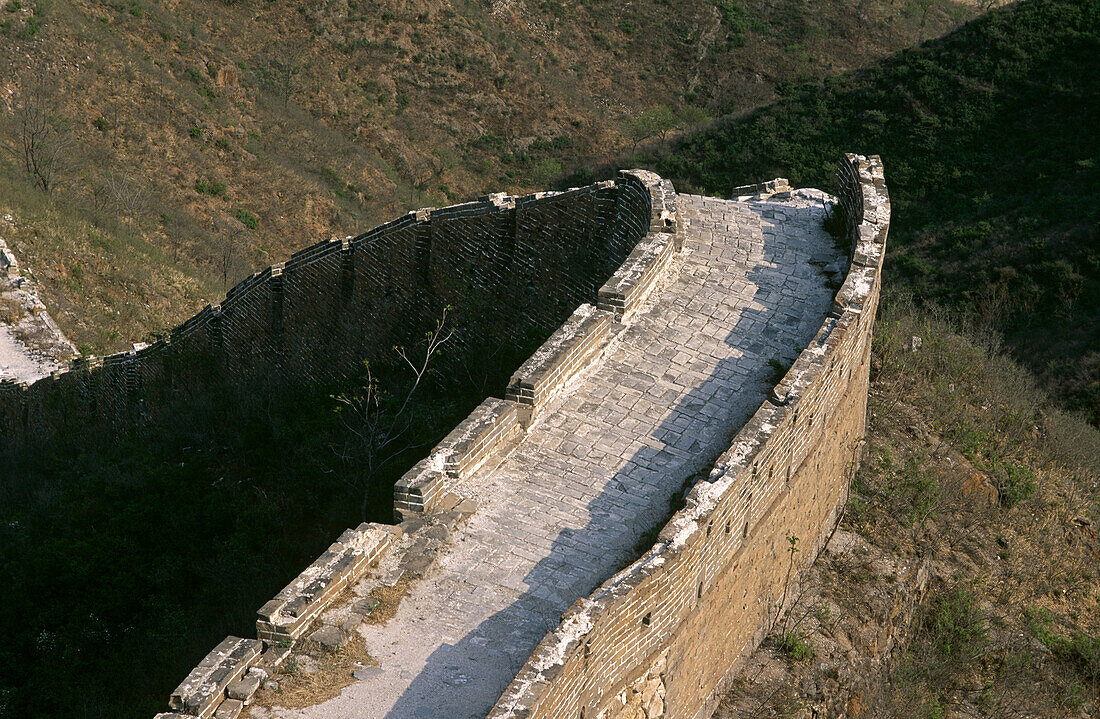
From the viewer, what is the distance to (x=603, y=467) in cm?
851

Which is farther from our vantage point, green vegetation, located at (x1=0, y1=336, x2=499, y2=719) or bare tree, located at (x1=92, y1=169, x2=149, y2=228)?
bare tree, located at (x1=92, y1=169, x2=149, y2=228)

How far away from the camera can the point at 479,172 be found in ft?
125

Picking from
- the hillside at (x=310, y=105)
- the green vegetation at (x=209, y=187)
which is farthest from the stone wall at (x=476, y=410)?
the green vegetation at (x=209, y=187)

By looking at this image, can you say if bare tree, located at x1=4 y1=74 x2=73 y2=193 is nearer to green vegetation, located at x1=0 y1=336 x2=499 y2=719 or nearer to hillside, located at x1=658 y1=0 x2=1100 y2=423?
green vegetation, located at x1=0 y1=336 x2=499 y2=719

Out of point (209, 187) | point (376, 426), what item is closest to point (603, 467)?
point (376, 426)

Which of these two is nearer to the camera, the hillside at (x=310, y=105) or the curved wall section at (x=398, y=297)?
the curved wall section at (x=398, y=297)

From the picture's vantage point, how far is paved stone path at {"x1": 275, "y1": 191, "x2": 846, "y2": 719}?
668 cm

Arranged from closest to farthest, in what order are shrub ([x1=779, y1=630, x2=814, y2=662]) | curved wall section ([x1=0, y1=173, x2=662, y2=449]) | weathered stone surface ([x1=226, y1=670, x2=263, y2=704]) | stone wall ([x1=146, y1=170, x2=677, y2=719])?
weathered stone surface ([x1=226, y1=670, x2=263, y2=704]), stone wall ([x1=146, y1=170, x2=677, y2=719]), shrub ([x1=779, y1=630, x2=814, y2=662]), curved wall section ([x1=0, y1=173, x2=662, y2=449])

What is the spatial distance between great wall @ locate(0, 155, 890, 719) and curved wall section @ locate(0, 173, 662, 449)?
0.04m

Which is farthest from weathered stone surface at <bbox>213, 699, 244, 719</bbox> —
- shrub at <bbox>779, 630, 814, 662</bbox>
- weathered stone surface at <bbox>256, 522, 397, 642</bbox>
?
shrub at <bbox>779, 630, 814, 662</bbox>

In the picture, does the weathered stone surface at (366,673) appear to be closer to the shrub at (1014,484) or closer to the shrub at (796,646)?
the shrub at (796,646)

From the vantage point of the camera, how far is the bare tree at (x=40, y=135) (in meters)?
27.5

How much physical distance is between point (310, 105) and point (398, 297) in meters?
24.2

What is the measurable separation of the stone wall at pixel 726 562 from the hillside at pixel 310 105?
1784 cm
